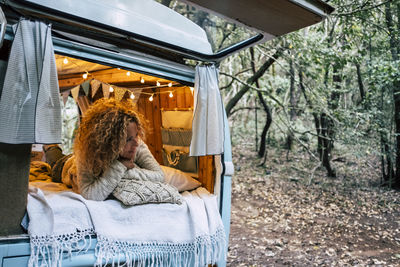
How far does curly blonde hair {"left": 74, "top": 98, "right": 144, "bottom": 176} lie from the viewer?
9.58ft

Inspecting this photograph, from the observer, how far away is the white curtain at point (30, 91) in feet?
6.98

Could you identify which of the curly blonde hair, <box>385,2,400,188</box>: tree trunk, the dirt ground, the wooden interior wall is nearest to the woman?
the curly blonde hair

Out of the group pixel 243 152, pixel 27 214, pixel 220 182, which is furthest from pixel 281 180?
pixel 27 214

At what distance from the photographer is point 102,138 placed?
2.97 meters

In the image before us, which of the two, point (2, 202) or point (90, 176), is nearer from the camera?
point (2, 202)

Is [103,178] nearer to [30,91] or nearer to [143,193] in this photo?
[143,193]

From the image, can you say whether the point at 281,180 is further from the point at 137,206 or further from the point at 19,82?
the point at 19,82

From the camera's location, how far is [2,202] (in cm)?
224

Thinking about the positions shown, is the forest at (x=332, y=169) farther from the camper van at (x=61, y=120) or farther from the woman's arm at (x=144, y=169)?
the woman's arm at (x=144, y=169)

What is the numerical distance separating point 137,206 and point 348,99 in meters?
13.6

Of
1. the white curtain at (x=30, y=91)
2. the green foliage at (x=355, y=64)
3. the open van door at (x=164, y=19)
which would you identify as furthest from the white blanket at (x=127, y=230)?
the green foliage at (x=355, y=64)

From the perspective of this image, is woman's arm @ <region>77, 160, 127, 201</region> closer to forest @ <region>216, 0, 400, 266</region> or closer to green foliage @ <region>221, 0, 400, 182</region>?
forest @ <region>216, 0, 400, 266</region>

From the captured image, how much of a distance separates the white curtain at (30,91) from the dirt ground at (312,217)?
11.1 ft

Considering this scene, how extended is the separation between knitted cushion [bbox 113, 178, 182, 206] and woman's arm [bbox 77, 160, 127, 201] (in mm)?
70
